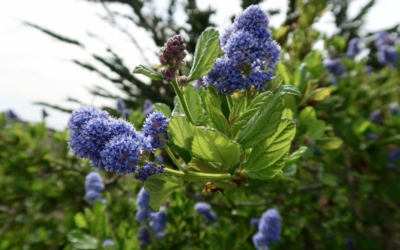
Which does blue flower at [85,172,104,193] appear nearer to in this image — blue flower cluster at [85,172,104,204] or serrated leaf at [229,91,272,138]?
blue flower cluster at [85,172,104,204]

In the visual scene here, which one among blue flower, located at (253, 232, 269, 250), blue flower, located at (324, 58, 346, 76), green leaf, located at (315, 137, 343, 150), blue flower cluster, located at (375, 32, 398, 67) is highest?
blue flower cluster, located at (375, 32, 398, 67)

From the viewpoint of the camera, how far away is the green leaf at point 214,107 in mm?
989

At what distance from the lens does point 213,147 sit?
0.90 meters

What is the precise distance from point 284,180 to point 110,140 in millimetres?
1604

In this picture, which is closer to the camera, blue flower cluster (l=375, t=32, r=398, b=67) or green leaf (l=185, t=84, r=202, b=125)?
green leaf (l=185, t=84, r=202, b=125)

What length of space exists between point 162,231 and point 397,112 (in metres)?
2.31

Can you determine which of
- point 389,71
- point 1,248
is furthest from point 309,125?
point 389,71

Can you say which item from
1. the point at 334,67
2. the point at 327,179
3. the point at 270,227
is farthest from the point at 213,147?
the point at 334,67

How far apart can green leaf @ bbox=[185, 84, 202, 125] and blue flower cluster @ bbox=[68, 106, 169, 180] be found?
106 millimetres

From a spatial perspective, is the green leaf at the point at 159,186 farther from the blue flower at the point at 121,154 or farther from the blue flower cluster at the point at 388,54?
the blue flower cluster at the point at 388,54

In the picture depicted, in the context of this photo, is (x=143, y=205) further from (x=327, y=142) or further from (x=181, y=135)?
(x=181, y=135)

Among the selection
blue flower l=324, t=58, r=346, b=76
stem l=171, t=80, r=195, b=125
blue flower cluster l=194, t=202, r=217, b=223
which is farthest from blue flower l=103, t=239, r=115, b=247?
blue flower l=324, t=58, r=346, b=76

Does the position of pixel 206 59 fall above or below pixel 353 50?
below

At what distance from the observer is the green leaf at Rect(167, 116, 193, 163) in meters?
0.90
